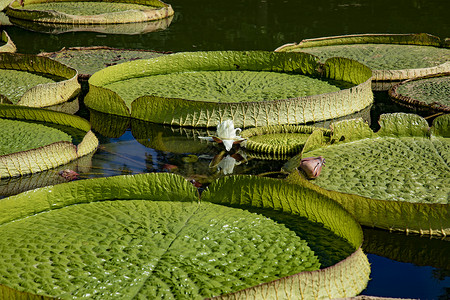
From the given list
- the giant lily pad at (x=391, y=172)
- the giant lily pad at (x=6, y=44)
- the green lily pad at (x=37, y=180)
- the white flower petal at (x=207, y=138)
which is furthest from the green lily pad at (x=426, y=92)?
the giant lily pad at (x=6, y=44)

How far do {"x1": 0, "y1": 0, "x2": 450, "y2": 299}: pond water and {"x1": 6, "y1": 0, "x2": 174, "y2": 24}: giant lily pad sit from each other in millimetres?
345

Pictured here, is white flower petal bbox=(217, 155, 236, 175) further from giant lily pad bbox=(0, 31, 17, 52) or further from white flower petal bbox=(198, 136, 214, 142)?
giant lily pad bbox=(0, 31, 17, 52)

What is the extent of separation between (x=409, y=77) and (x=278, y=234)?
3280mm

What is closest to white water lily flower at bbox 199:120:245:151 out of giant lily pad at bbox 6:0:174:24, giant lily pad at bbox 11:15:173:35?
giant lily pad at bbox 11:15:173:35

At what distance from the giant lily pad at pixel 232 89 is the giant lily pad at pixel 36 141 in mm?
495

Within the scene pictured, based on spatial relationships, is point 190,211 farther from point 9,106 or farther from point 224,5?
point 224,5

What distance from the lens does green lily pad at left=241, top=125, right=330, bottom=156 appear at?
366cm

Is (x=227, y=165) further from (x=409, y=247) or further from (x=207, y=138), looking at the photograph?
(x=409, y=247)

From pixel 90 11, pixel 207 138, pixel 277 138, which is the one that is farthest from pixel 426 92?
pixel 90 11

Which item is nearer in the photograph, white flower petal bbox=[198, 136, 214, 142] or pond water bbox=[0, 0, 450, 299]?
pond water bbox=[0, 0, 450, 299]

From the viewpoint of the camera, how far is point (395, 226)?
280cm

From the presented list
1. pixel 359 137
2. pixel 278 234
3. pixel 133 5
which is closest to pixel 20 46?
pixel 133 5

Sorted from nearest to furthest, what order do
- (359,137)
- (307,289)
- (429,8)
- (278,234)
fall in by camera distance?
1. (307,289)
2. (278,234)
3. (359,137)
4. (429,8)

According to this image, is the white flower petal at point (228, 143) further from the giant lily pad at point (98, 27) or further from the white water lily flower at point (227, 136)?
the giant lily pad at point (98, 27)
